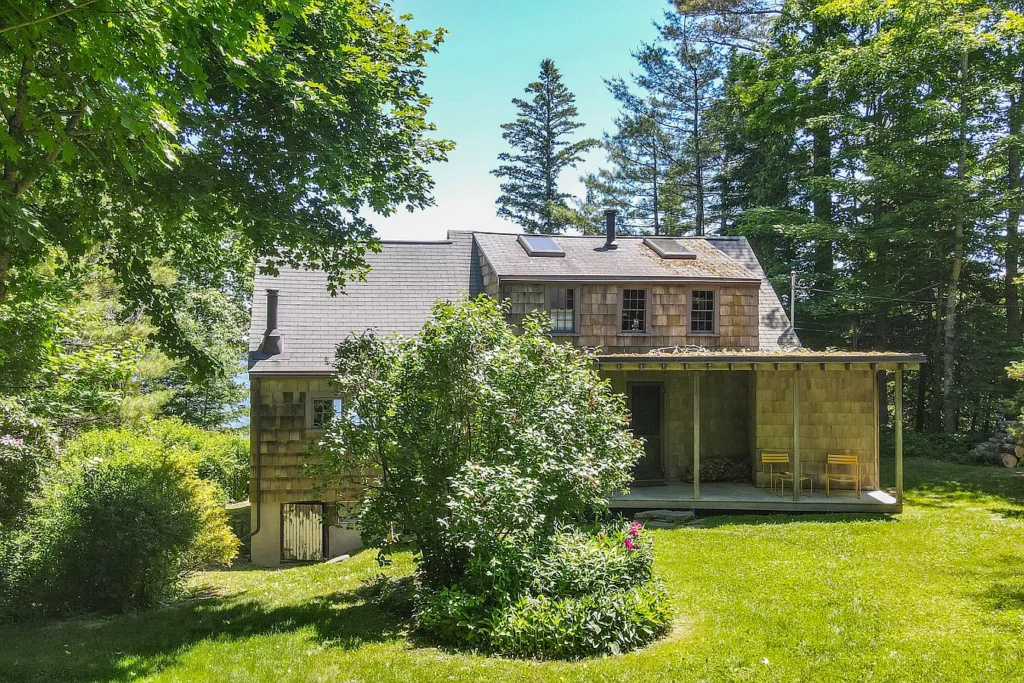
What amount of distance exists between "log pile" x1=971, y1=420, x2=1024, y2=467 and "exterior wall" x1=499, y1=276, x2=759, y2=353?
8.14 m

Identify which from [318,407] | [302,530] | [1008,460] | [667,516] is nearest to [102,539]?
[318,407]

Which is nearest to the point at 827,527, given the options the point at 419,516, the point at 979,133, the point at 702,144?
the point at 419,516

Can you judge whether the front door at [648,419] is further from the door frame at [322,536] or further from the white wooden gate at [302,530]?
the white wooden gate at [302,530]

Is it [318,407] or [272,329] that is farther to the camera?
[272,329]

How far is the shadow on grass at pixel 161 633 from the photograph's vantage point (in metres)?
7.29

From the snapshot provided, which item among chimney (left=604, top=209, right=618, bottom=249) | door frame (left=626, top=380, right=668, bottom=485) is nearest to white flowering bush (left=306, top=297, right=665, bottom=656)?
door frame (left=626, top=380, right=668, bottom=485)

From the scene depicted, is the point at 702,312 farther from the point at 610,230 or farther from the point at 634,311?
the point at 610,230

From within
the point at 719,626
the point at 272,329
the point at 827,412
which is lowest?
the point at 719,626

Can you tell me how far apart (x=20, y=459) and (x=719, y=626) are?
10.2 m

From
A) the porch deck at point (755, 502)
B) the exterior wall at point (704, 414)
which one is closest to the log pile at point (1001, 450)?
the porch deck at point (755, 502)

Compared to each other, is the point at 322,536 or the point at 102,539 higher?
the point at 102,539

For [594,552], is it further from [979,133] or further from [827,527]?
[979,133]

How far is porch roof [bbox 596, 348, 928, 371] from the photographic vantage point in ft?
41.0

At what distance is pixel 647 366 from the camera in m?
13.3
